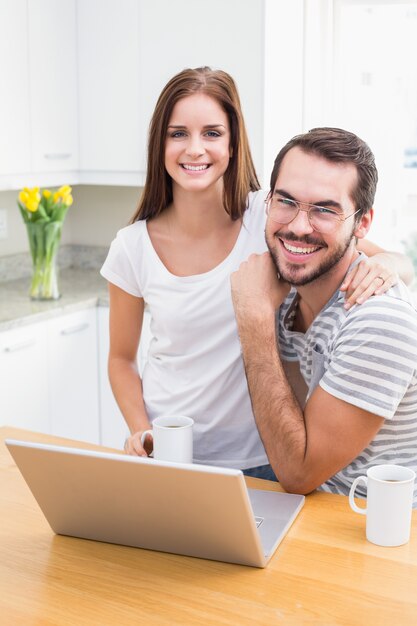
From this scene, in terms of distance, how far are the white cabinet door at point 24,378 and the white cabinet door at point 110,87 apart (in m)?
0.81

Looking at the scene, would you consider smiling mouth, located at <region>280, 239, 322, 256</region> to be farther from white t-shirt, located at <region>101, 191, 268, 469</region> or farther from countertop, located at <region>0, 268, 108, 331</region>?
countertop, located at <region>0, 268, 108, 331</region>

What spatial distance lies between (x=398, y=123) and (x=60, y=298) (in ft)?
4.86

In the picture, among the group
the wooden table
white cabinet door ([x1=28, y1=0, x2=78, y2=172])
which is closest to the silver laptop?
the wooden table

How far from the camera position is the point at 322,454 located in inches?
55.3

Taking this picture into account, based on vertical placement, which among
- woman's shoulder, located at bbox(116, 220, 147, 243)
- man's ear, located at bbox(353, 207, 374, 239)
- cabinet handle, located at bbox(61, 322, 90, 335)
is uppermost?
man's ear, located at bbox(353, 207, 374, 239)

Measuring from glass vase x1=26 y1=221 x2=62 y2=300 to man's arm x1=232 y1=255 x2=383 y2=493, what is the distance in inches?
66.2

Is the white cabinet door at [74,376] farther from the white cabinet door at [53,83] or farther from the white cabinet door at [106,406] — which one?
the white cabinet door at [53,83]

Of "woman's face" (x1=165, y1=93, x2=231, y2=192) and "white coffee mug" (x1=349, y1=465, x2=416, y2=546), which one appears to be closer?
"white coffee mug" (x1=349, y1=465, x2=416, y2=546)

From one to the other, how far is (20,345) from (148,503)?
177cm

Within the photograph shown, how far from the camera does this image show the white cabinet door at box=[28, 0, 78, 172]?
10.3 feet

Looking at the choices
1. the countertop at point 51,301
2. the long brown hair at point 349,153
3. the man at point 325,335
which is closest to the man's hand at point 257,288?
the man at point 325,335

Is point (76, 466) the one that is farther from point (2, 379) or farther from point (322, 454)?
point (2, 379)

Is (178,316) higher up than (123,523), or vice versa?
(178,316)

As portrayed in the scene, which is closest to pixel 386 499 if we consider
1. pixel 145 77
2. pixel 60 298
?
pixel 60 298
